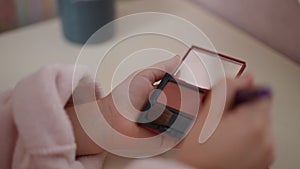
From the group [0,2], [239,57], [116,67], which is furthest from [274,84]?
[0,2]

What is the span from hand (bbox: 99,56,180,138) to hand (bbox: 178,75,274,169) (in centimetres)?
8

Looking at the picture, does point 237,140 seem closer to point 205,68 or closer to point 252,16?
point 205,68

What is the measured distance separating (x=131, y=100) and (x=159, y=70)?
49 millimetres

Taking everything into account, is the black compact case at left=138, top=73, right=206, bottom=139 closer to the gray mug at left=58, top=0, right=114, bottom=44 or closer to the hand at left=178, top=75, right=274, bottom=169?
the hand at left=178, top=75, right=274, bottom=169

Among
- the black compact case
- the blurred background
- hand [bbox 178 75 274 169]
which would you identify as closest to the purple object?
hand [bbox 178 75 274 169]

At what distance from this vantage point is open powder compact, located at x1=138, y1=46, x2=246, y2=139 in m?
0.52

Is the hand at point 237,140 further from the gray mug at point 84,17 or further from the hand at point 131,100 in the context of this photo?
the gray mug at point 84,17

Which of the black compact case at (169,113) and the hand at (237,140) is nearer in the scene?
the hand at (237,140)

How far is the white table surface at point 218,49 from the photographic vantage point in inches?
22.1

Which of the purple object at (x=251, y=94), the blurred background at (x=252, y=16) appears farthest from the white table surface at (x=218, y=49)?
the purple object at (x=251, y=94)

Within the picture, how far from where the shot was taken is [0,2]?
74 centimetres

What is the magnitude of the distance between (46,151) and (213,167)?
0.15m

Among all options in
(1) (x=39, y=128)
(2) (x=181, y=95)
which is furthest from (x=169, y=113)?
(1) (x=39, y=128)

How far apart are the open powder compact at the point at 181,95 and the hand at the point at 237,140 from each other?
5 cm
